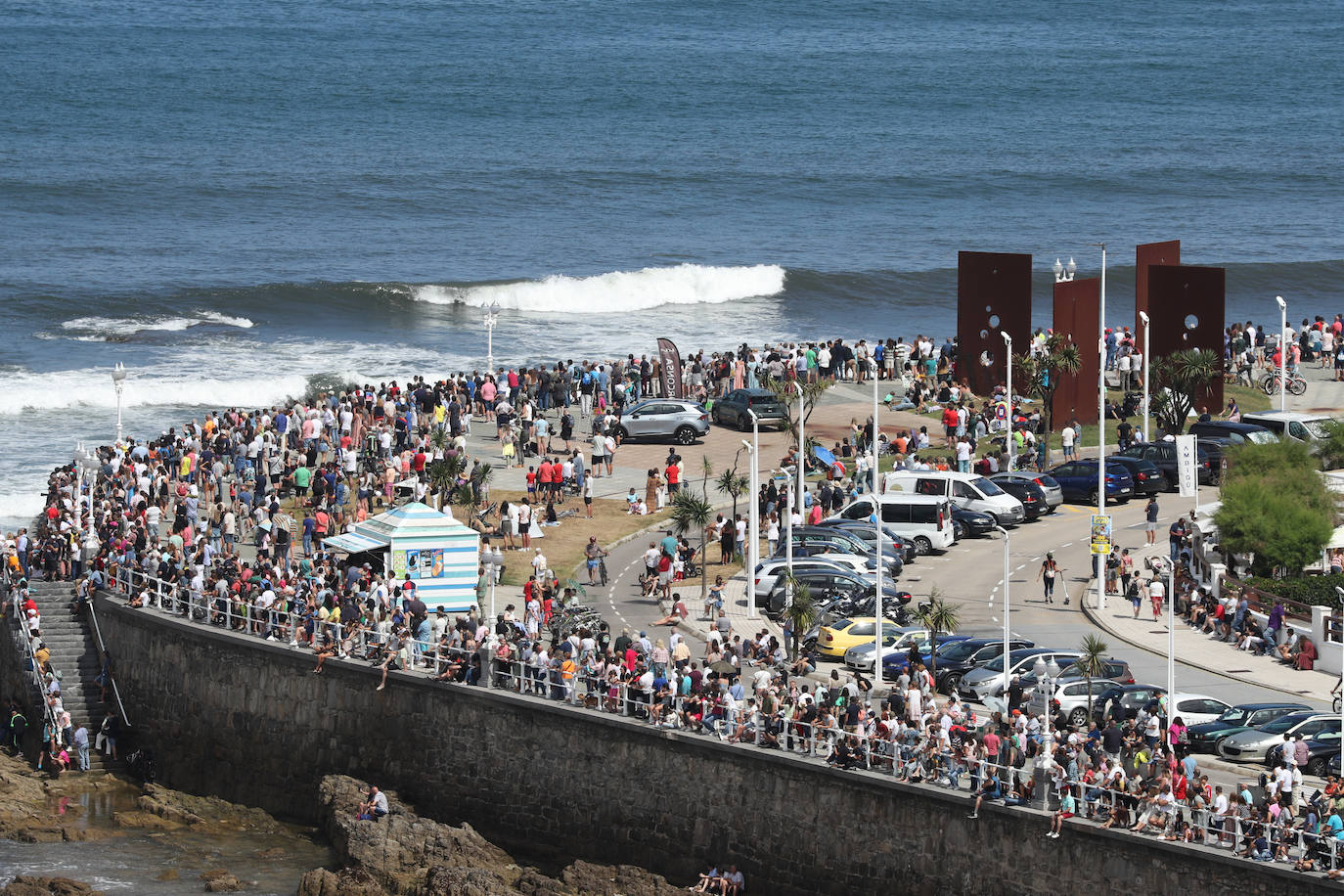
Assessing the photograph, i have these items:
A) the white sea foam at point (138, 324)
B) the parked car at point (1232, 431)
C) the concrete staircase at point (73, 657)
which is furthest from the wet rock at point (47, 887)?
the white sea foam at point (138, 324)

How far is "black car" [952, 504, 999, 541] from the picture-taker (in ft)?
171

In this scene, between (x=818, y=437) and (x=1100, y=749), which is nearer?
(x=1100, y=749)

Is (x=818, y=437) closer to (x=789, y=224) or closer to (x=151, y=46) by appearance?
(x=789, y=224)

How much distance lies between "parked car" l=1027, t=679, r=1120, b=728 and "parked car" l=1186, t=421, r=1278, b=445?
19740mm

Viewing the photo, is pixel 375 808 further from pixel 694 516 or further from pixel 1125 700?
pixel 1125 700

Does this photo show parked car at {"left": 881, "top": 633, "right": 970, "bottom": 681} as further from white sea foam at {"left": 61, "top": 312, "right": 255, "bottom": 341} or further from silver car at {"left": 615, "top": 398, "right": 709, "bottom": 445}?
white sea foam at {"left": 61, "top": 312, "right": 255, "bottom": 341}

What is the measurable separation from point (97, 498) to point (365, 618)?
12568mm

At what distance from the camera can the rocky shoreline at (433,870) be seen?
35156mm

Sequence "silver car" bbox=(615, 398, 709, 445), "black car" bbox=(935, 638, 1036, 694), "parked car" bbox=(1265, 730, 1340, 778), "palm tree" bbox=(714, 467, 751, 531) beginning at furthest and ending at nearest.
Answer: "silver car" bbox=(615, 398, 709, 445)
"palm tree" bbox=(714, 467, 751, 531)
"black car" bbox=(935, 638, 1036, 694)
"parked car" bbox=(1265, 730, 1340, 778)

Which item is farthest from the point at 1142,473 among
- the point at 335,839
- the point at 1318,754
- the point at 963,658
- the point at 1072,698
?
the point at 335,839

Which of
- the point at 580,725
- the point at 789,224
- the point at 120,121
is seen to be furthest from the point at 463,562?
the point at 120,121

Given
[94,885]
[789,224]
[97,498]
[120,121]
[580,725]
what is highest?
[120,121]

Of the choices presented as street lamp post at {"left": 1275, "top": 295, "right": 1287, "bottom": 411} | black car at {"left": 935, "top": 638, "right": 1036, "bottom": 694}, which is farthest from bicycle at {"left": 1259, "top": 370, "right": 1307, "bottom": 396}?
black car at {"left": 935, "top": 638, "right": 1036, "bottom": 694}

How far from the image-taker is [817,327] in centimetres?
8862
